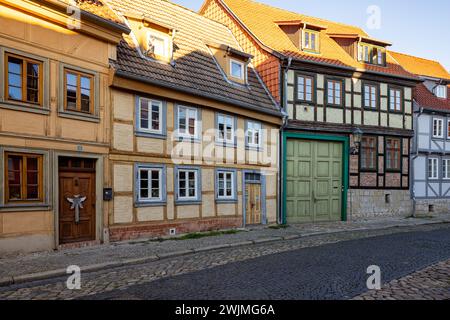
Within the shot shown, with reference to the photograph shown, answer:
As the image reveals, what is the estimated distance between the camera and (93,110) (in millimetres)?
A: 10922

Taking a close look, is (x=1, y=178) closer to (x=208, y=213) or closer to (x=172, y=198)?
(x=172, y=198)

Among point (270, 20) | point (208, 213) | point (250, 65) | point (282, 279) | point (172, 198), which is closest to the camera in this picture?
point (282, 279)

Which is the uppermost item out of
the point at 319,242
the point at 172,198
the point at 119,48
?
the point at 119,48

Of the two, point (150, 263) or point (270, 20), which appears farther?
point (270, 20)

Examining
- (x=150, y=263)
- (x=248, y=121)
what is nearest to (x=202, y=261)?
(x=150, y=263)

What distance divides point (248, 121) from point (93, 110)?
6700 millimetres

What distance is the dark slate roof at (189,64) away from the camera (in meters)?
12.4

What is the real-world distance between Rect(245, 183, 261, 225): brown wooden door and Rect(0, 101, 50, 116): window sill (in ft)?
26.7

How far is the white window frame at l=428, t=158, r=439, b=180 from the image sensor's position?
74.7 feet

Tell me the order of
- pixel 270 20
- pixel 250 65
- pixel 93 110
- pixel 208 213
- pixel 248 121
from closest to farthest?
pixel 93 110 < pixel 208 213 < pixel 248 121 < pixel 250 65 < pixel 270 20

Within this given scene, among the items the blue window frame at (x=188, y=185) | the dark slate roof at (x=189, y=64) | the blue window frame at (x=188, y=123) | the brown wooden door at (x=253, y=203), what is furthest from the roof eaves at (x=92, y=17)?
the brown wooden door at (x=253, y=203)

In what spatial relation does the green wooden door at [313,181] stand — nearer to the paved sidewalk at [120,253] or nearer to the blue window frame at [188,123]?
the paved sidewalk at [120,253]

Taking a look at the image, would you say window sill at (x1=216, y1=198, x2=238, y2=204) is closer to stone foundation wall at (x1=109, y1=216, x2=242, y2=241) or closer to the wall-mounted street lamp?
stone foundation wall at (x1=109, y1=216, x2=242, y2=241)

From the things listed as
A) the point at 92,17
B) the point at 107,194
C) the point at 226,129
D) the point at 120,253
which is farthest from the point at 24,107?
the point at 226,129
